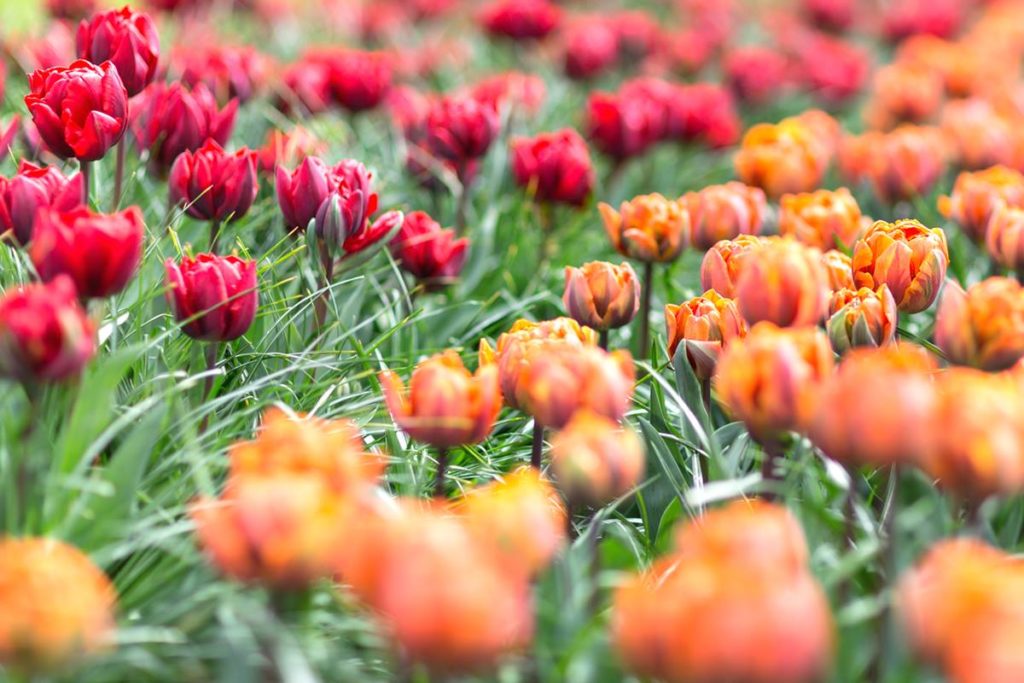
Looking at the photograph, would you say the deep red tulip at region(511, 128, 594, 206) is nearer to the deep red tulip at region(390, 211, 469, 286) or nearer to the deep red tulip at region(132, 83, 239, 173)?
the deep red tulip at region(390, 211, 469, 286)

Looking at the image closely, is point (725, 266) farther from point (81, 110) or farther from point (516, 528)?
→ point (81, 110)

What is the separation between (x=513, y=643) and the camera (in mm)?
1275

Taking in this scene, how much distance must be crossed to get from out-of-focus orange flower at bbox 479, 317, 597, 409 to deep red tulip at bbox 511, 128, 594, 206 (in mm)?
1054

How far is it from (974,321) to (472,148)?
56.6 inches

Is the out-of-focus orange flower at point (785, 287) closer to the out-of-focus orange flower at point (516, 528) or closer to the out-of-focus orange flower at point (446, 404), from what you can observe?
the out-of-focus orange flower at point (446, 404)

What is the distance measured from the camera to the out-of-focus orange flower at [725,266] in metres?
1.92

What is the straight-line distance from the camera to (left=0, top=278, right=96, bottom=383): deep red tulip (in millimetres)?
1260

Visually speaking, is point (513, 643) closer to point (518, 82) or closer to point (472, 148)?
point (472, 148)

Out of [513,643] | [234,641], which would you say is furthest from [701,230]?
[234,641]

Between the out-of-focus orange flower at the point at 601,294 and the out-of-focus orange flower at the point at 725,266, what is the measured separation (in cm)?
13

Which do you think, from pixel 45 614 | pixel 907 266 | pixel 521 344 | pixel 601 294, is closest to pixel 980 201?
pixel 907 266

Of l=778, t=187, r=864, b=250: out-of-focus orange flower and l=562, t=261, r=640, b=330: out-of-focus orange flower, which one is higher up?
l=562, t=261, r=640, b=330: out-of-focus orange flower

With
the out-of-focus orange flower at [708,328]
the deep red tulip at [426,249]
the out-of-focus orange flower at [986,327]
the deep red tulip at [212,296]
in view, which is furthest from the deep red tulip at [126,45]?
the out-of-focus orange flower at [986,327]

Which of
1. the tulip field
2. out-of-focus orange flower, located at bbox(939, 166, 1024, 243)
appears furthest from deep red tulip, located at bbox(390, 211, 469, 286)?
out-of-focus orange flower, located at bbox(939, 166, 1024, 243)
